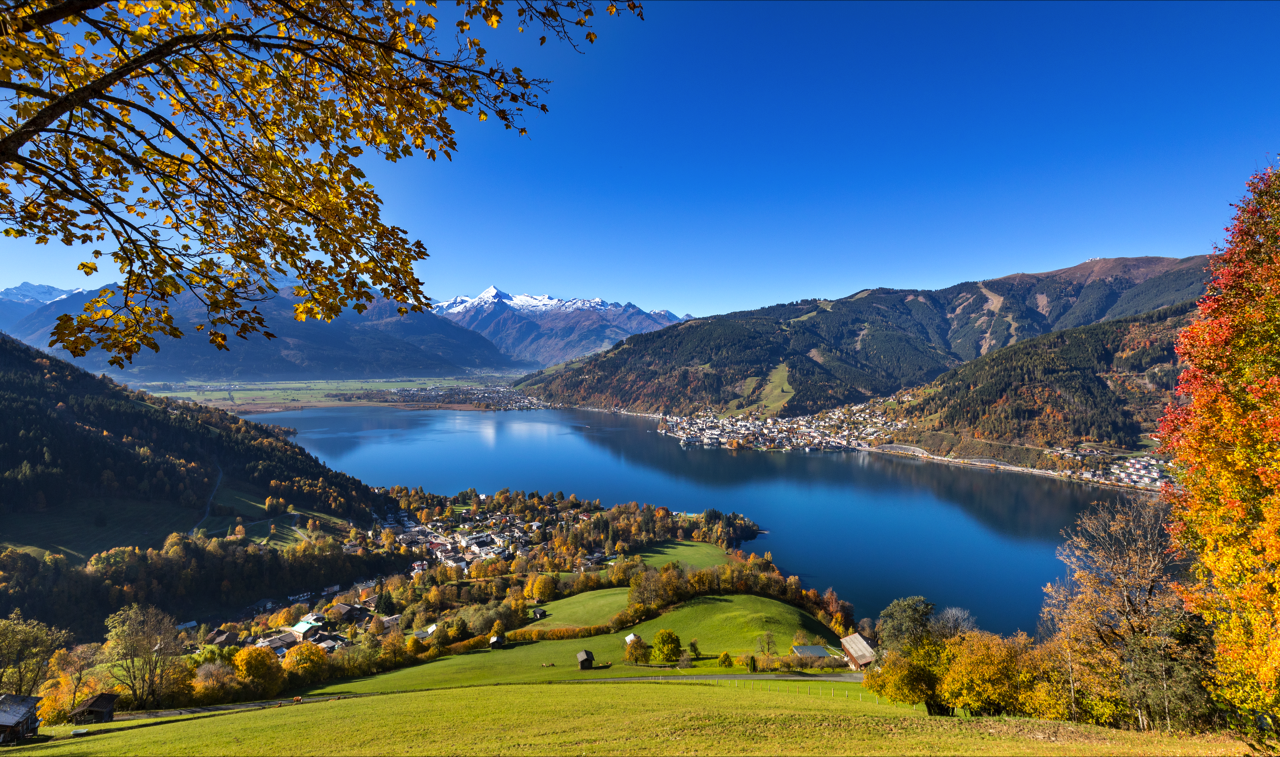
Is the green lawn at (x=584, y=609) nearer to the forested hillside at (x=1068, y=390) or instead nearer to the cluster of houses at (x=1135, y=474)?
the cluster of houses at (x=1135, y=474)

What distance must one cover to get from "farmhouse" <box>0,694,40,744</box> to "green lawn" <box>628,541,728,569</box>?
3968 cm

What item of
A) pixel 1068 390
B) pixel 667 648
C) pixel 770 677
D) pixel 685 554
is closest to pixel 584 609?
pixel 667 648

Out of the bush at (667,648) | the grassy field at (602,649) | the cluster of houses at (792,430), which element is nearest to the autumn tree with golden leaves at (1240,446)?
the grassy field at (602,649)

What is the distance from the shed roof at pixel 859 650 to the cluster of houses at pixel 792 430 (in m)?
88.8

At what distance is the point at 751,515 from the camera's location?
6456 centimetres

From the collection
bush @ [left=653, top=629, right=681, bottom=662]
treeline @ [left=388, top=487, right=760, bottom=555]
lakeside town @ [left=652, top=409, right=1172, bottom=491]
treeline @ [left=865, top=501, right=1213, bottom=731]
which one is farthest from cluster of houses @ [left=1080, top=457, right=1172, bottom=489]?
bush @ [left=653, top=629, right=681, bottom=662]

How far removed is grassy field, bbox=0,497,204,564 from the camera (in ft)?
144

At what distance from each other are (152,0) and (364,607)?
150ft

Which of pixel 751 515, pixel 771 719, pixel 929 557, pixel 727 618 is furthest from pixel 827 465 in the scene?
pixel 771 719

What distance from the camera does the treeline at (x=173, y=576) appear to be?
117 feet

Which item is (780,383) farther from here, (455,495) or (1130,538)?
(1130,538)

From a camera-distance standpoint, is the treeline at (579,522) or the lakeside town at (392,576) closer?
the lakeside town at (392,576)

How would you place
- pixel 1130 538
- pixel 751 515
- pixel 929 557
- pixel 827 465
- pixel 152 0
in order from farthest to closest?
pixel 827 465 < pixel 751 515 < pixel 929 557 < pixel 1130 538 < pixel 152 0

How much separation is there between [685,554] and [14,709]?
44.5m
